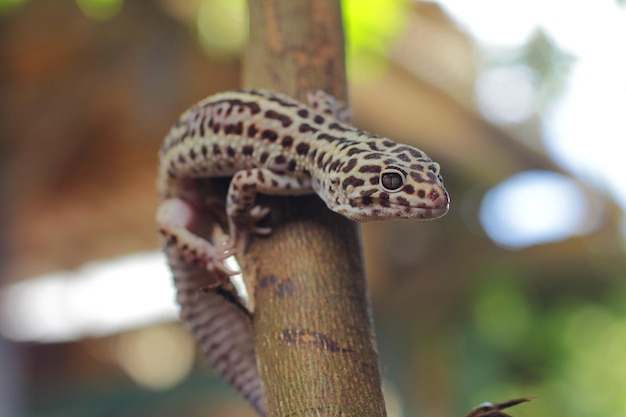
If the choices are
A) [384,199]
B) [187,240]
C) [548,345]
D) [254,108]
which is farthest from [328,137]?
[548,345]

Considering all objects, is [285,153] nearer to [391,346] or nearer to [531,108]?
[531,108]

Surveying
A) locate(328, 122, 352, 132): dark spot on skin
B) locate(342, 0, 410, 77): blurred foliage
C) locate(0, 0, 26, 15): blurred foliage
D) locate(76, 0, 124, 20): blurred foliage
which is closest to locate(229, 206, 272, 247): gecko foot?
locate(328, 122, 352, 132): dark spot on skin

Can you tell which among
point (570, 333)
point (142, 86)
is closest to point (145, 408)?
point (142, 86)

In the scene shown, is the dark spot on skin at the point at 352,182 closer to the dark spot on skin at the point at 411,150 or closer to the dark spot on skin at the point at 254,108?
the dark spot on skin at the point at 411,150

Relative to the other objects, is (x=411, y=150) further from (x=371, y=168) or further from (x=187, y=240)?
(x=187, y=240)

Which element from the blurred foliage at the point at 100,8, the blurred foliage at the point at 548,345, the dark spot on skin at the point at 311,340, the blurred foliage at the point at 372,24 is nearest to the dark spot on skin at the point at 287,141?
the dark spot on skin at the point at 311,340
